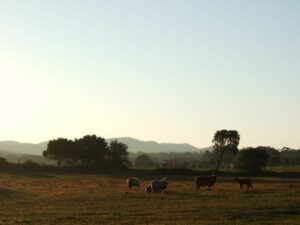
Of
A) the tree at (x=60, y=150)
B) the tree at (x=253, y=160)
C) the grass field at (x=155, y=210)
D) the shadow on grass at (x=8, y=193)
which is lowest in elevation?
the grass field at (x=155, y=210)

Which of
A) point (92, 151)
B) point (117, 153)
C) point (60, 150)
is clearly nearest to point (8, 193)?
point (92, 151)

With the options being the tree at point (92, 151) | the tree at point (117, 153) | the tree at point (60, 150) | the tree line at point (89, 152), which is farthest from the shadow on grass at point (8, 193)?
the tree at point (60, 150)

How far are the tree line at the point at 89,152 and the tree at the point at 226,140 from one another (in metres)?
25.2

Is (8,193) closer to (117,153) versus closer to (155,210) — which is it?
(155,210)

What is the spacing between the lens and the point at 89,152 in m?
115

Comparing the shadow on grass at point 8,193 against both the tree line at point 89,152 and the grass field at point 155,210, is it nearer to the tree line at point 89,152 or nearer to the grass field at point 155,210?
the grass field at point 155,210

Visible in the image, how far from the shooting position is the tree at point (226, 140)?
5074 inches

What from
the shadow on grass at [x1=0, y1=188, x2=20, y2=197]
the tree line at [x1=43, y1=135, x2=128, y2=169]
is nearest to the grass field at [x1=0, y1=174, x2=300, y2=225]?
the shadow on grass at [x1=0, y1=188, x2=20, y2=197]

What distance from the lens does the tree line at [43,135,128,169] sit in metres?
115

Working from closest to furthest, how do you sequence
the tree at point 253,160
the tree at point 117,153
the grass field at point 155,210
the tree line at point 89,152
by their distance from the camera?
the grass field at point 155,210, the tree at point 253,160, the tree line at point 89,152, the tree at point 117,153

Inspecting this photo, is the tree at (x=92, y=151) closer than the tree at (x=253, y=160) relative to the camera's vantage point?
No

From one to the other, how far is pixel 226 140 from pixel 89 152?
1391 inches

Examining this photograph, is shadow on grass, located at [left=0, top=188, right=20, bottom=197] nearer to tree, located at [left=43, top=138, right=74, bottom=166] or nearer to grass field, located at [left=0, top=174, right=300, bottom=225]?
grass field, located at [left=0, top=174, right=300, bottom=225]

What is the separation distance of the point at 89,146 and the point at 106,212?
286 feet
